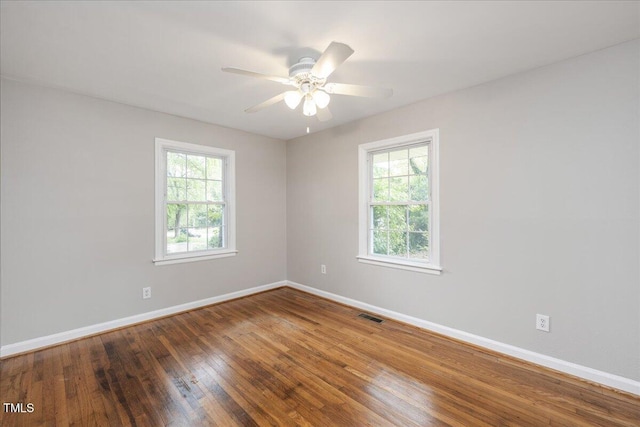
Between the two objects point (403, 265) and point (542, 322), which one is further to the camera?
point (403, 265)

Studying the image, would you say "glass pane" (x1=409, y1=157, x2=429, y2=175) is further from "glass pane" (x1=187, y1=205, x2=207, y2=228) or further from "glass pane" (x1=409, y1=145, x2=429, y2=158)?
"glass pane" (x1=187, y1=205, x2=207, y2=228)

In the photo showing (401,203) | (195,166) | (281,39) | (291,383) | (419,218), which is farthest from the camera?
(195,166)

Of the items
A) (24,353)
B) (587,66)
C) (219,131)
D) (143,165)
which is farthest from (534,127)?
(24,353)

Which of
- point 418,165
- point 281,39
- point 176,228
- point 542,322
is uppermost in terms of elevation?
point 281,39

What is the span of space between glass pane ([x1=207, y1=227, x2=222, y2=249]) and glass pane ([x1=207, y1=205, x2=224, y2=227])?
71mm

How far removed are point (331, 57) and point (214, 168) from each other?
2.78 metres

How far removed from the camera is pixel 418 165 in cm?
313

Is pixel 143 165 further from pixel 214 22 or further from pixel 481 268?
pixel 481 268

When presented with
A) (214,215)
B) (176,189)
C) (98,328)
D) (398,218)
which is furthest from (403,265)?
(98,328)

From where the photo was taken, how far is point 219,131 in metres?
3.87

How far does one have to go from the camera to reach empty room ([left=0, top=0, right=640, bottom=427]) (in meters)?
1.79

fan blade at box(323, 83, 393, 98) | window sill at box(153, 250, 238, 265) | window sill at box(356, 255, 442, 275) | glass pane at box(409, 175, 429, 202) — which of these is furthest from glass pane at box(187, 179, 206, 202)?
glass pane at box(409, 175, 429, 202)

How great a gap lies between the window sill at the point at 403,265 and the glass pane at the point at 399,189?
2.42 feet

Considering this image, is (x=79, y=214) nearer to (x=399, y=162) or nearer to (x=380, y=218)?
(x=380, y=218)
